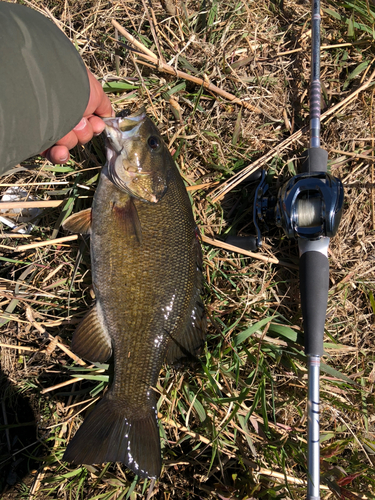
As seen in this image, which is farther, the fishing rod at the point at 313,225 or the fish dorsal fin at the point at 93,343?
the fish dorsal fin at the point at 93,343

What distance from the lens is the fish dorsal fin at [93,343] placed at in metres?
2.28

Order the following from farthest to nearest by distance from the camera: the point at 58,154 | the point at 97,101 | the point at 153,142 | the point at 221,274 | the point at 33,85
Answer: the point at 221,274 < the point at 153,142 < the point at 58,154 < the point at 97,101 < the point at 33,85

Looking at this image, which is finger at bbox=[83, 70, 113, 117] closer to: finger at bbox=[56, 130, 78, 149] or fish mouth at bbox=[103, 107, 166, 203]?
fish mouth at bbox=[103, 107, 166, 203]

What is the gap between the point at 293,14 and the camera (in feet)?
9.21

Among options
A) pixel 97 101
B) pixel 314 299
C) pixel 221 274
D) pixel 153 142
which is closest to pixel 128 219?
pixel 153 142

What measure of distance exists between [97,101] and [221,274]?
4.88 feet

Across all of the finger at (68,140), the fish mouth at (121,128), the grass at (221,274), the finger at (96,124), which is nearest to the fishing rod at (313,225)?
the grass at (221,274)

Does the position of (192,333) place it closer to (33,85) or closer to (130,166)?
(130,166)

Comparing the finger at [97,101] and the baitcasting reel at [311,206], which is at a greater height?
the finger at [97,101]

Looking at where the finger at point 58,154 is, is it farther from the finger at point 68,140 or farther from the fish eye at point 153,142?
the fish eye at point 153,142

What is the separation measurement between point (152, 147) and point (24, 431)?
Result: 242cm

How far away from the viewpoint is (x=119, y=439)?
7.00ft

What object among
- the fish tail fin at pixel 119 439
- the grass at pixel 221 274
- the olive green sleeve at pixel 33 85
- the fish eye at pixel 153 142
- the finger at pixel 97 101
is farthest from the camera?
the grass at pixel 221 274

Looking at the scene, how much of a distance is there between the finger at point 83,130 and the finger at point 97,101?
55 millimetres
